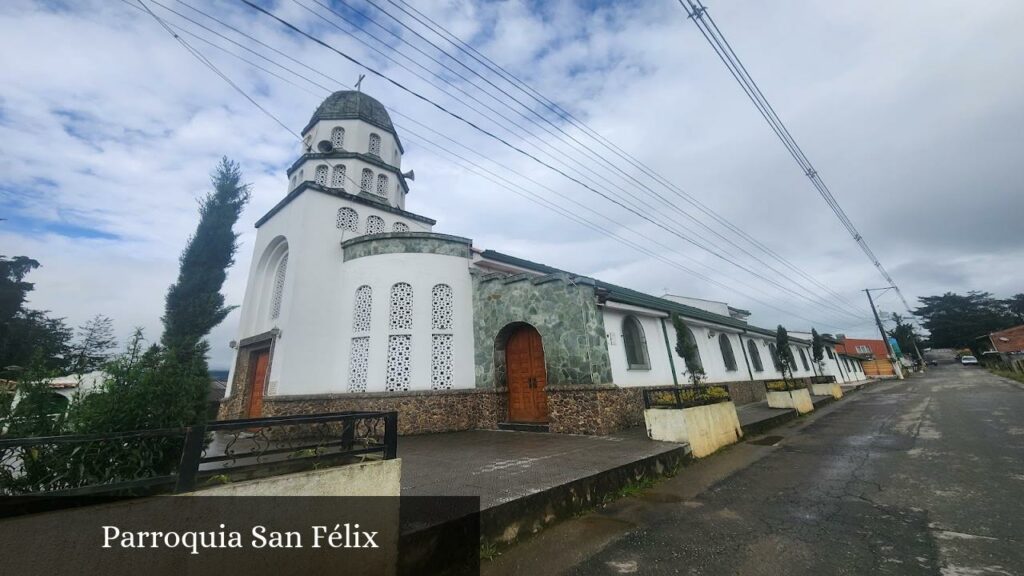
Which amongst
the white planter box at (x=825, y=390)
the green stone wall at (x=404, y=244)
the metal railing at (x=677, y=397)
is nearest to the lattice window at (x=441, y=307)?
the green stone wall at (x=404, y=244)

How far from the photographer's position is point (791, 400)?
11727mm

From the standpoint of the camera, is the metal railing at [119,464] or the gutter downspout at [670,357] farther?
the gutter downspout at [670,357]

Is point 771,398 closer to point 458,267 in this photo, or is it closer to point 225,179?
point 458,267

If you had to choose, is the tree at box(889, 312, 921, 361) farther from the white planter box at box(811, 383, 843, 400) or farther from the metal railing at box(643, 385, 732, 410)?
the metal railing at box(643, 385, 732, 410)

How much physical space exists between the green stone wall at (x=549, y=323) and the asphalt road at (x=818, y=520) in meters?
3.26

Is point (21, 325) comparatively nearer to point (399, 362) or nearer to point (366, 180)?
point (366, 180)

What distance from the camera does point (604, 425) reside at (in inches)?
323

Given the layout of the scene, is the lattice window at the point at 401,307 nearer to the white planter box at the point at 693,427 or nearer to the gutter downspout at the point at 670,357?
the white planter box at the point at 693,427

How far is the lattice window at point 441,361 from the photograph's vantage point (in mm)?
10234

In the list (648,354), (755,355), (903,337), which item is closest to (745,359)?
(755,355)

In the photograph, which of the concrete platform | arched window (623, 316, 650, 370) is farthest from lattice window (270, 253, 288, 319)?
arched window (623, 316, 650, 370)

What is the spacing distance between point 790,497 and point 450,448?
549 cm

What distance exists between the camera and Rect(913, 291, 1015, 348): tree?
46594 millimetres

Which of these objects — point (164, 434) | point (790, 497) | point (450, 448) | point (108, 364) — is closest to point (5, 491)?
point (164, 434)
